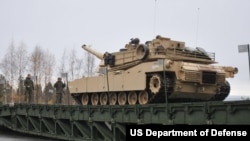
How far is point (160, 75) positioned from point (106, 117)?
10.3ft

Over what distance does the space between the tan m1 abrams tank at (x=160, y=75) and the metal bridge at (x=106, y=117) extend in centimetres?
163

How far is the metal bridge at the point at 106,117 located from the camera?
46.8 ft

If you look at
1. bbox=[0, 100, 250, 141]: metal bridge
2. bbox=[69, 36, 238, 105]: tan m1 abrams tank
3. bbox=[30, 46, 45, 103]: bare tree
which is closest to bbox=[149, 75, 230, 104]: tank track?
bbox=[69, 36, 238, 105]: tan m1 abrams tank

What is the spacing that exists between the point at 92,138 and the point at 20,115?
9409 millimetres

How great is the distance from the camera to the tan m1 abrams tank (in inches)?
808

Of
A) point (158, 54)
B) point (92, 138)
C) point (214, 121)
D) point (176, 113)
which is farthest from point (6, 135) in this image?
point (214, 121)

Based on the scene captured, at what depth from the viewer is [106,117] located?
67.8 feet

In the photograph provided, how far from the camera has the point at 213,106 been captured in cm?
1453

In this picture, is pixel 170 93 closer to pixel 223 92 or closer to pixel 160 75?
pixel 160 75

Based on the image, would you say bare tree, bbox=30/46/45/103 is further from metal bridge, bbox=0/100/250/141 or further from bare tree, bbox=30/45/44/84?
metal bridge, bbox=0/100/250/141

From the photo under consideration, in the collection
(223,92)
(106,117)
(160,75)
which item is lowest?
(106,117)

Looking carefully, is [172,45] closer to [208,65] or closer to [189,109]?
[208,65]

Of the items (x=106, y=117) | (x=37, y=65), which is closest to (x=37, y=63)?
(x=37, y=65)

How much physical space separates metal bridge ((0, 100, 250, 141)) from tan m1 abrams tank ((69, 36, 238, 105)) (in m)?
1.63
